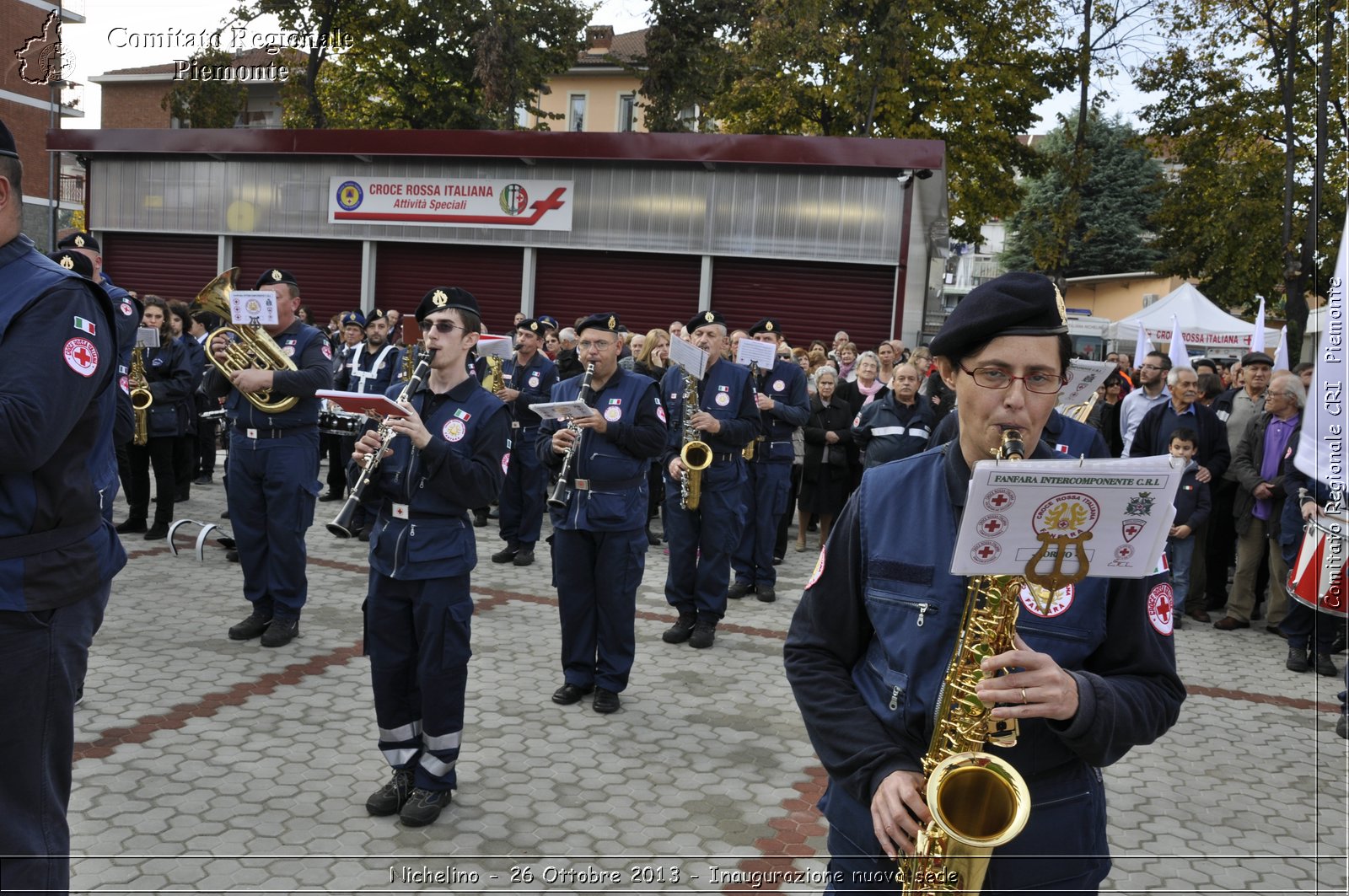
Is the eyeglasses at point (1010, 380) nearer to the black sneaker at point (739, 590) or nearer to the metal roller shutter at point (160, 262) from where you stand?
the black sneaker at point (739, 590)

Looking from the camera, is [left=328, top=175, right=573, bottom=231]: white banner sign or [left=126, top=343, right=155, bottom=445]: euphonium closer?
[left=126, top=343, right=155, bottom=445]: euphonium

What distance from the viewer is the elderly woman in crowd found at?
11.8 metres

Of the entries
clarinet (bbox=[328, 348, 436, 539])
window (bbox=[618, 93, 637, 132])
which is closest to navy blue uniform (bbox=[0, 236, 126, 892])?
clarinet (bbox=[328, 348, 436, 539])

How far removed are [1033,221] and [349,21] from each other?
18670 mm

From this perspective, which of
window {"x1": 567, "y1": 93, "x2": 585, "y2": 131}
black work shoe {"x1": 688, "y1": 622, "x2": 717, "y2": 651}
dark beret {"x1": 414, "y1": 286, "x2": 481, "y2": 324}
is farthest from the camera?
window {"x1": 567, "y1": 93, "x2": 585, "y2": 131}

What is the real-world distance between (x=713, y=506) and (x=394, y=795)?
3.85m

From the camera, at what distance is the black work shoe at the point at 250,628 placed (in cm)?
748

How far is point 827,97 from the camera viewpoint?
2816 centimetres

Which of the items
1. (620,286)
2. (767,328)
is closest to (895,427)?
(767,328)

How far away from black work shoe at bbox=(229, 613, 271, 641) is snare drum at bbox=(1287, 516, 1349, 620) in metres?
6.57

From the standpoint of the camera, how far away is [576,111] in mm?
53344

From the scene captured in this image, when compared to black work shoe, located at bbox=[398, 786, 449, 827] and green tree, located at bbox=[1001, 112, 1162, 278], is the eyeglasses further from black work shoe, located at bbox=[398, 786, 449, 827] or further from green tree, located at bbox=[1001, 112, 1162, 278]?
green tree, located at bbox=[1001, 112, 1162, 278]

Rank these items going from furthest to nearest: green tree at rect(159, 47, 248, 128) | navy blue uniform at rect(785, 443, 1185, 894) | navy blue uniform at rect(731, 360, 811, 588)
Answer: green tree at rect(159, 47, 248, 128)
navy blue uniform at rect(731, 360, 811, 588)
navy blue uniform at rect(785, 443, 1185, 894)

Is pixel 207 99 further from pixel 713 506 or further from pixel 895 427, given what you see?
pixel 713 506
